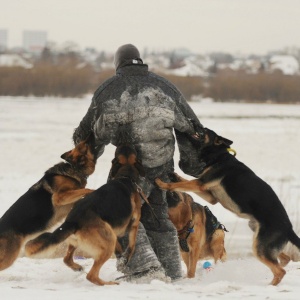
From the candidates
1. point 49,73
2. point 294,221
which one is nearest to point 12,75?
point 49,73

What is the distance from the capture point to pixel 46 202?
6.19 m

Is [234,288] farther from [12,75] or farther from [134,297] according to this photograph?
[12,75]

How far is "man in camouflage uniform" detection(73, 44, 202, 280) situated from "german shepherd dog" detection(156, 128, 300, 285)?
0.26m

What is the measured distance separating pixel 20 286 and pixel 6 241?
557 mm

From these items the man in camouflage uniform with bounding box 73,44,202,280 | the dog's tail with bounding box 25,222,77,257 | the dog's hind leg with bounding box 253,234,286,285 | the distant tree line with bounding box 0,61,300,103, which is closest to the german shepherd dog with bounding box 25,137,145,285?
the dog's tail with bounding box 25,222,77,257

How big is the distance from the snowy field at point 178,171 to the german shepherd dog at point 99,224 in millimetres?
306

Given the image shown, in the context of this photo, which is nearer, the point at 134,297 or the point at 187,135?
the point at 134,297

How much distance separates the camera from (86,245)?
549 cm

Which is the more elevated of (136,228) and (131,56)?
(131,56)

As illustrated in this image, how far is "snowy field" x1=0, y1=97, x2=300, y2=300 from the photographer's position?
518cm

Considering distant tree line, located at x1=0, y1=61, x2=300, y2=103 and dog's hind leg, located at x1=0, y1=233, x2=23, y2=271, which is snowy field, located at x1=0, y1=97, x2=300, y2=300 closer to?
dog's hind leg, located at x1=0, y1=233, x2=23, y2=271

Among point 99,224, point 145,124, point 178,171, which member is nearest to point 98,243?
point 99,224

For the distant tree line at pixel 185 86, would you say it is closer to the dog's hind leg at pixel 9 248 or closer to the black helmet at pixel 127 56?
the black helmet at pixel 127 56

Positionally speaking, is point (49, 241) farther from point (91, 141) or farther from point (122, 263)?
point (91, 141)
